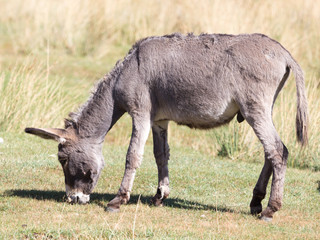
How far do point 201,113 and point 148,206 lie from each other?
1460 mm

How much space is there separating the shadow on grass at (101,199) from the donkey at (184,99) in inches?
10.2

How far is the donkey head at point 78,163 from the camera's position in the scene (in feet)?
25.1

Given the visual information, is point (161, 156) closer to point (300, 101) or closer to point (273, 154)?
point (273, 154)

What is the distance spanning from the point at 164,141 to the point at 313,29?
11.7 meters

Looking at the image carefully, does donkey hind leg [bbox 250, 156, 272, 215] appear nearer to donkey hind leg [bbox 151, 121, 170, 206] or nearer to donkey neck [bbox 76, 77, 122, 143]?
donkey hind leg [bbox 151, 121, 170, 206]

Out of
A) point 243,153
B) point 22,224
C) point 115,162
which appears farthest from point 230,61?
point 243,153

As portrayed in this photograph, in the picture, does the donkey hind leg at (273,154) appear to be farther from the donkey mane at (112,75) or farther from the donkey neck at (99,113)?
the donkey neck at (99,113)

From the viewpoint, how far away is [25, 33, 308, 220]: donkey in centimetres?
703

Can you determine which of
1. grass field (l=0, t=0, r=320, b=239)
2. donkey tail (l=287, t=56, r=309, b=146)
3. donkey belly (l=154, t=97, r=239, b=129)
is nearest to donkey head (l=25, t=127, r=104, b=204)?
grass field (l=0, t=0, r=320, b=239)

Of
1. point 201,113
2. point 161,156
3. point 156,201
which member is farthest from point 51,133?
point 201,113

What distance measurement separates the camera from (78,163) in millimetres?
7664

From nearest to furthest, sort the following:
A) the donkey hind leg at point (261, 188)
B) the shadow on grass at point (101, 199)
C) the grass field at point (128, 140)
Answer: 1. the grass field at point (128, 140)
2. the donkey hind leg at point (261, 188)
3. the shadow on grass at point (101, 199)

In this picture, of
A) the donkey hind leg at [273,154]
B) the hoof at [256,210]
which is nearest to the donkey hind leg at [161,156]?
the hoof at [256,210]

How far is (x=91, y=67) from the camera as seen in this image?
18.3 m
